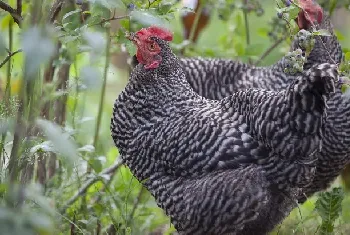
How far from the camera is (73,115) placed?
3.47 metres

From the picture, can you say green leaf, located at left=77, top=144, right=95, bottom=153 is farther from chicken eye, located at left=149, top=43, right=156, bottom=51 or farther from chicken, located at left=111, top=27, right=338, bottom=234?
chicken eye, located at left=149, top=43, right=156, bottom=51

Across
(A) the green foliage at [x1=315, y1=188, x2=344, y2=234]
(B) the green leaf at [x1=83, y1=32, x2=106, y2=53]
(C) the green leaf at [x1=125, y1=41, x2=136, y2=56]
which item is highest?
(B) the green leaf at [x1=83, y1=32, x2=106, y2=53]

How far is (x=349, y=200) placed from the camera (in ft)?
14.3

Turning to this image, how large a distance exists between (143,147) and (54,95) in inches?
19.6

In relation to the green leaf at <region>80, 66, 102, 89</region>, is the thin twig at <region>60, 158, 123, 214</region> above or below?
below

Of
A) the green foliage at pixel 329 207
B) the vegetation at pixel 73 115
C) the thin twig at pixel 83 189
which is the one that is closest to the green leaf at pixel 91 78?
the vegetation at pixel 73 115

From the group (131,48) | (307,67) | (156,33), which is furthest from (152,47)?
(307,67)

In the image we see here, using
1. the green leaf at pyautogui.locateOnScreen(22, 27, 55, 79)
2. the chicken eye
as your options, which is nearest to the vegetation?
the green leaf at pyautogui.locateOnScreen(22, 27, 55, 79)

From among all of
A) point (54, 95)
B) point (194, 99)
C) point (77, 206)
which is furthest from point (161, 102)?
point (77, 206)

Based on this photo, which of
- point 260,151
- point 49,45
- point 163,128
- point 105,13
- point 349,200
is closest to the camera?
point 49,45

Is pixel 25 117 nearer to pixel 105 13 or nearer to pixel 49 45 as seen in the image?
pixel 105 13

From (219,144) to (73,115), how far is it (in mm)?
958

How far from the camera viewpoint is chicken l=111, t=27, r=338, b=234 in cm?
274

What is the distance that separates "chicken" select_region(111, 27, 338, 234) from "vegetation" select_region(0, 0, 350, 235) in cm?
17
